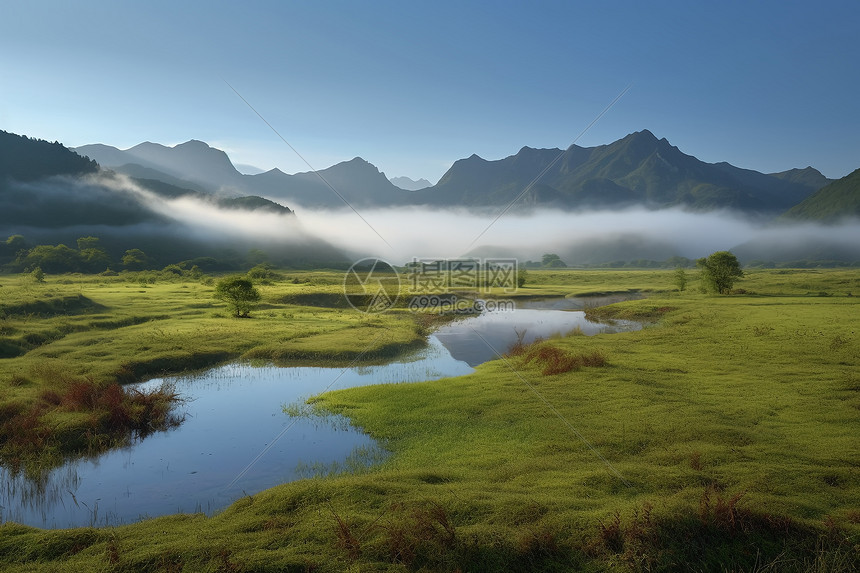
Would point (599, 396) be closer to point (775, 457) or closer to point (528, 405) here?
point (528, 405)

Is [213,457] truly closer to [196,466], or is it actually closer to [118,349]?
[196,466]

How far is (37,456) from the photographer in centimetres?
1697

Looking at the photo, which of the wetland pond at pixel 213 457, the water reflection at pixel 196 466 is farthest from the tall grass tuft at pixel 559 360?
the water reflection at pixel 196 466

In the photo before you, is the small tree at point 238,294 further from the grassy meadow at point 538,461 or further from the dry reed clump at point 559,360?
the dry reed clump at point 559,360

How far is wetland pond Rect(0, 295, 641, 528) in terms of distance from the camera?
14.2 meters

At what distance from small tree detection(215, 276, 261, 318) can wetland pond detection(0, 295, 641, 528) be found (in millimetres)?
20602

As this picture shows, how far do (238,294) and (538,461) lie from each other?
44355 mm

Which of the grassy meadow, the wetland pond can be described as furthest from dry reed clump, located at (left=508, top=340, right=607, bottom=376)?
the wetland pond

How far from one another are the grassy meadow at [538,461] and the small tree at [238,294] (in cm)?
1387

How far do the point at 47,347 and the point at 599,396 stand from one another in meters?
36.0

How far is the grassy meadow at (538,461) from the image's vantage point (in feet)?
30.8

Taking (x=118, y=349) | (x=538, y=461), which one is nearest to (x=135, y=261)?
(x=118, y=349)

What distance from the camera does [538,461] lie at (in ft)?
47.9

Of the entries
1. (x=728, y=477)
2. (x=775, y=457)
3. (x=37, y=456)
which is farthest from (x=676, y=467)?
(x=37, y=456)
